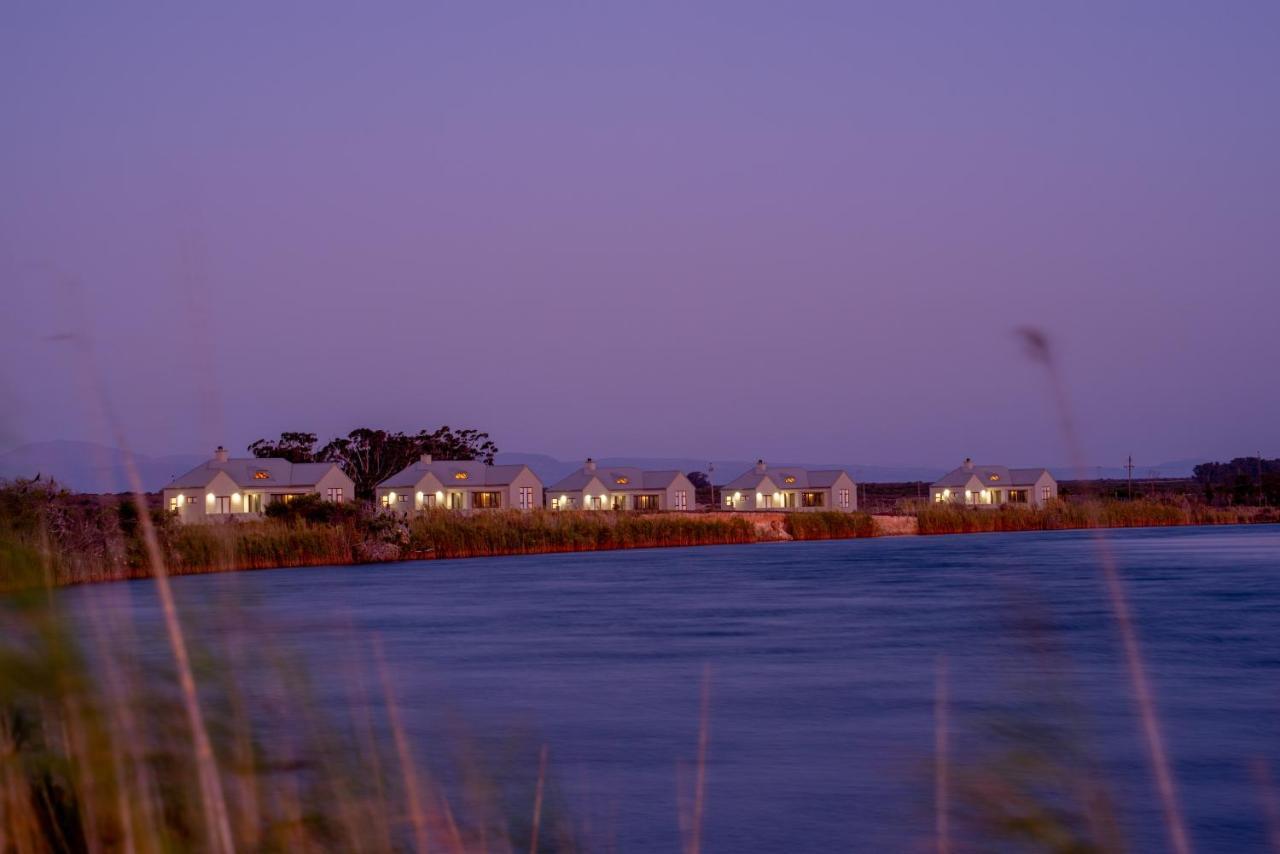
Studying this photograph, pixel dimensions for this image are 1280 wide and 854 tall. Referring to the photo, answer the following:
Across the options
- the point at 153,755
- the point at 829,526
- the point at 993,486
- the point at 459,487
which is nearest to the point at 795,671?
the point at 153,755

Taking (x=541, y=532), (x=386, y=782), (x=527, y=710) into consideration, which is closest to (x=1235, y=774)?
(x=527, y=710)

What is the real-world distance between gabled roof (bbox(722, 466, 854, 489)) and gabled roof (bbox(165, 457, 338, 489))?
2747 centimetres

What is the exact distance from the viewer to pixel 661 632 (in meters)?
21.1

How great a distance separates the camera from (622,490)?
262ft

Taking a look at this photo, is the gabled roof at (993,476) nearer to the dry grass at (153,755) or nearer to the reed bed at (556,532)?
the reed bed at (556,532)

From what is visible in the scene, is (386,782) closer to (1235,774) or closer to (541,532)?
(1235,774)

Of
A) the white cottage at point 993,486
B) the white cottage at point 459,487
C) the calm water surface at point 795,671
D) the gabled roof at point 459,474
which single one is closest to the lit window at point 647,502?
the white cottage at point 459,487

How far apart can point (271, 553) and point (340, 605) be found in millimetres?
11087

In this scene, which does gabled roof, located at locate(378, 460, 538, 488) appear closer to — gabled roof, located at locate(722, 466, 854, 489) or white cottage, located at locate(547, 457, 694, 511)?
white cottage, located at locate(547, 457, 694, 511)

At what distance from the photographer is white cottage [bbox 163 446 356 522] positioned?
59000 millimetres

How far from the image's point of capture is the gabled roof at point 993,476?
8625 centimetres

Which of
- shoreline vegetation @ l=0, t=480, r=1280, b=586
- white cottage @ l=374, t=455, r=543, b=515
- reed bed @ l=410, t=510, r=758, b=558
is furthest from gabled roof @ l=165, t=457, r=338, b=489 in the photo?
reed bed @ l=410, t=510, r=758, b=558

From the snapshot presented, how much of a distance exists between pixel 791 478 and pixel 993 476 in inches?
529

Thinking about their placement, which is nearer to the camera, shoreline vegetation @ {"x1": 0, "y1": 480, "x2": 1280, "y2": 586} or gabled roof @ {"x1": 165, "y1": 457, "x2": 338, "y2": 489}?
shoreline vegetation @ {"x1": 0, "y1": 480, "x2": 1280, "y2": 586}
